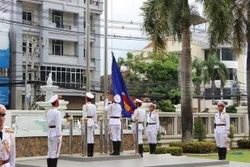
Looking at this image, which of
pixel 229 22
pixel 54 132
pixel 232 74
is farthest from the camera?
pixel 232 74

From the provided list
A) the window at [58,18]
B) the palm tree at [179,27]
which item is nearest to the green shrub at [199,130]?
the palm tree at [179,27]

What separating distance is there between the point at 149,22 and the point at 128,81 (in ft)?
94.2

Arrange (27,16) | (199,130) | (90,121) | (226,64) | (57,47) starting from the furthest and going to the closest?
(226,64) < (57,47) < (27,16) < (199,130) < (90,121)

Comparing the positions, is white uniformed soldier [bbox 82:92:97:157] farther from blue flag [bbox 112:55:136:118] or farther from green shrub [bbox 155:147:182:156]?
green shrub [bbox 155:147:182:156]

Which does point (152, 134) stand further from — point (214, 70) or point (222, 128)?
point (214, 70)

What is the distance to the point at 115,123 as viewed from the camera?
48.2 ft

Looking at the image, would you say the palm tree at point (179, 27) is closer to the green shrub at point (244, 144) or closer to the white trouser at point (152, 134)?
the white trouser at point (152, 134)

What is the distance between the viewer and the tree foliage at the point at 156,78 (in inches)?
1791

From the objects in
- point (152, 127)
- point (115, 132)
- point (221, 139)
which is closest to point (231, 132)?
point (152, 127)

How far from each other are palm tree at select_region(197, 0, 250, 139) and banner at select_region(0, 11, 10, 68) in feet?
65.2

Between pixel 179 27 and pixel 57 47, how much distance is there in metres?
22.5

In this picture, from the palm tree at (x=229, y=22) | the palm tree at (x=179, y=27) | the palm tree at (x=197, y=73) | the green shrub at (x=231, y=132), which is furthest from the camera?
the palm tree at (x=197, y=73)

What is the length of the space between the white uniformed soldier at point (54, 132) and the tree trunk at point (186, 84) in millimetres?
9840

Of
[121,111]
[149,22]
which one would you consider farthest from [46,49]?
[121,111]
